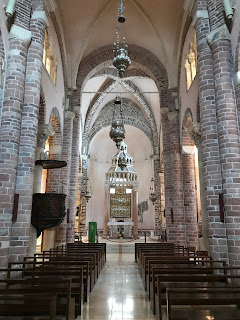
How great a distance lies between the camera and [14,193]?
6.71m

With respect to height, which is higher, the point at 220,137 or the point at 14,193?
the point at 220,137

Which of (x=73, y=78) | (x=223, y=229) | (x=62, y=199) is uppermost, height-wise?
(x=73, y=78)

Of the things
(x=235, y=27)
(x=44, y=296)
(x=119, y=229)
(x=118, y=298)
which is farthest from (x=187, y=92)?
(x=119, y=229)

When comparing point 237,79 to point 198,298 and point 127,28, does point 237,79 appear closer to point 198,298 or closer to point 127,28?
point 198,298

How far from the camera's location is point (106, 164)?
27438 millimetres

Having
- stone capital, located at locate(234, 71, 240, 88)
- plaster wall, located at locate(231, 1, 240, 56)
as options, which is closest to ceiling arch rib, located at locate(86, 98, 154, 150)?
plaster wall, located at locate(231, 1, 240, 56)

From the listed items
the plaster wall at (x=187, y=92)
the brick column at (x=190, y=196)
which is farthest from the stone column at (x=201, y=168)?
the brick column at (x=190, y=196)

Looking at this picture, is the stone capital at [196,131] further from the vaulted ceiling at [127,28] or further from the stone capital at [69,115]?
the stone capital at [69,115]

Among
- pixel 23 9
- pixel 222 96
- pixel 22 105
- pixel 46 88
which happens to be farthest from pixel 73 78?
pixel 222 96

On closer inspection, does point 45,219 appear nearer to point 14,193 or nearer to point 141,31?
point 14,193

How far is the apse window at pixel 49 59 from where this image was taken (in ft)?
33.6

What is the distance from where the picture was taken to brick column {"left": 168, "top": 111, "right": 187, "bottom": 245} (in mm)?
11961

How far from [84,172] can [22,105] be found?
14.3m

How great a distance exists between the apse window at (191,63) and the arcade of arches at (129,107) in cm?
6
